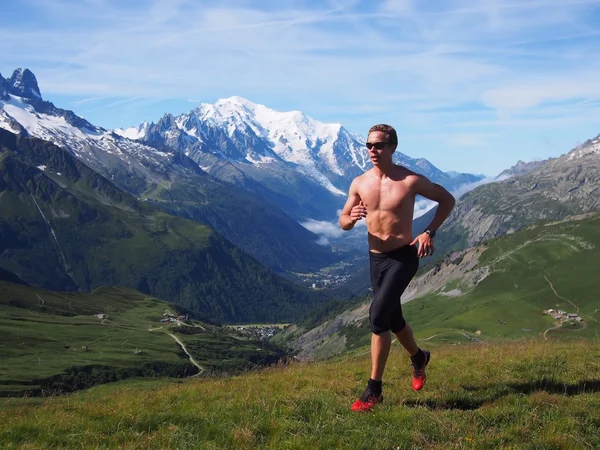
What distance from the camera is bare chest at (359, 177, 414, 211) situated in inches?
490

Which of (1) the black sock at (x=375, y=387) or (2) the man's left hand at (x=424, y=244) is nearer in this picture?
(2) the man's left hand at (x=424, y=244)

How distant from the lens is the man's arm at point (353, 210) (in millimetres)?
12398

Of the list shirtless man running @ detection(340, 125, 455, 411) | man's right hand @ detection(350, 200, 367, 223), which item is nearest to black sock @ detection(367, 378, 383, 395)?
shirtless man running @ detection(340, 125, 455, 411)

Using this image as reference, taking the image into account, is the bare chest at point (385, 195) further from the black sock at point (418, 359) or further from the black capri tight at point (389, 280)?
the black sock at point (418, 359)

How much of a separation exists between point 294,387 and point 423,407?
3.89 m

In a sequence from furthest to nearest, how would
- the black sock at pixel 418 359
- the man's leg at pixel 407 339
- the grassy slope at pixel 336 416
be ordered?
the black sock at pixel 418 359
the man's leg at pixel 407 339
the grassy slope at pixel 336 416

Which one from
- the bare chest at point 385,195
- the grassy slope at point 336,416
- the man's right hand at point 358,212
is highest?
the bare chest at point 385,195

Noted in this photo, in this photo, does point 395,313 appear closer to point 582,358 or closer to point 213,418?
point 213,418

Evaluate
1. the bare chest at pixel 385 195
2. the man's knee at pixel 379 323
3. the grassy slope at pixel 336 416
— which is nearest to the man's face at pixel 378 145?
the bare chest at pixel 385 195

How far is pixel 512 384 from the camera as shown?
14031 mm

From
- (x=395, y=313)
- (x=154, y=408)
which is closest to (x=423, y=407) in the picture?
(x=395, y=313)

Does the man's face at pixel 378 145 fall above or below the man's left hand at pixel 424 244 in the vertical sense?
above

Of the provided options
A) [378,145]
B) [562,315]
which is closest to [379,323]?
[378,145]

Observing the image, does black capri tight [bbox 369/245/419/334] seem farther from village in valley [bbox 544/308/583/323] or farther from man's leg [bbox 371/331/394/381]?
village in valley [bbox 544/308/583/323]
